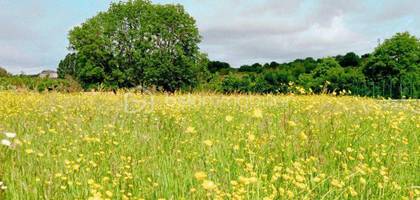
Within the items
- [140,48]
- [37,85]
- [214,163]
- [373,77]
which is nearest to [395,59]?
[373,77]

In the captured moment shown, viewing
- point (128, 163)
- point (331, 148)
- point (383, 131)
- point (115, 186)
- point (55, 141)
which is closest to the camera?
point (115, 186)

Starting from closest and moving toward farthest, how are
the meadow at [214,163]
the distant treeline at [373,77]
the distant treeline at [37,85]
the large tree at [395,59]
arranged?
the meadow at [214,163] → the distant treeline at [37,85] → the distant treeline at [373,77] → the large tree at [395,59]

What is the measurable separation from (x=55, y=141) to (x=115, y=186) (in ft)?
6.11

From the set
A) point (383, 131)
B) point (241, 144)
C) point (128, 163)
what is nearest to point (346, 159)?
point (241, 144)

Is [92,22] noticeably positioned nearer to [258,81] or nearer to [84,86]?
[84,86]

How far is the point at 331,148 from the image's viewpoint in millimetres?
4605

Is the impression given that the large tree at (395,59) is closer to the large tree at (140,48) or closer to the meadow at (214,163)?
the large tree at (140,48)

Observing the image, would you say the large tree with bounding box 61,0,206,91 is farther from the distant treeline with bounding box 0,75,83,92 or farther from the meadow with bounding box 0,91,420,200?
the meadow with bounding box 0,91,420,200

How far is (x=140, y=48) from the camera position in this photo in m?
39.2

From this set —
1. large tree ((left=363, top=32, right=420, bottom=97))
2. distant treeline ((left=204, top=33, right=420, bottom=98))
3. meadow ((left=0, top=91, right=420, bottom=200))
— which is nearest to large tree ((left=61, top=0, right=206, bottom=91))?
distant treeline ((left=204, top=33, right=420, bottom=98))

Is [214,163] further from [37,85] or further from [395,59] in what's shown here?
[395,59]

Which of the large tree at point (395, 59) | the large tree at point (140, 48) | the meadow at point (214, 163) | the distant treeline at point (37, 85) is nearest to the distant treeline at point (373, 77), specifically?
the large tree at point (395, 59)

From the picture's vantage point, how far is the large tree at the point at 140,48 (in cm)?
3872

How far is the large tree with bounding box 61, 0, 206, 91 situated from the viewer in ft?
127
